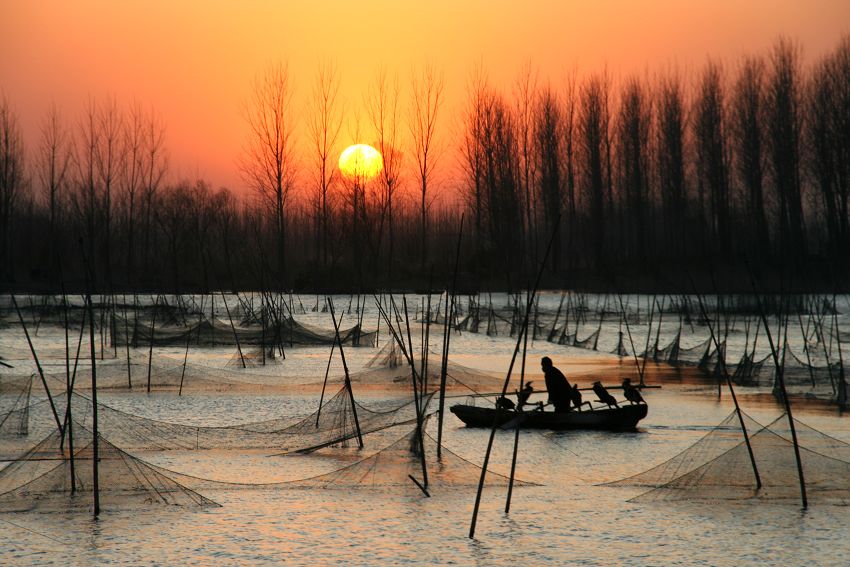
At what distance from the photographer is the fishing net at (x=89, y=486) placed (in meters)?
5.36

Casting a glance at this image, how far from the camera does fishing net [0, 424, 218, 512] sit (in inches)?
211

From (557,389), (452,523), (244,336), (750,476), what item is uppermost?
(244,336)

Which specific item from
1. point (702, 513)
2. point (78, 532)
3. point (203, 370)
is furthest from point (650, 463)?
point (203, 370)

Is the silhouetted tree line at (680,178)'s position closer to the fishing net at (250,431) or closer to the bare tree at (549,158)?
the bare tree at (549,158)

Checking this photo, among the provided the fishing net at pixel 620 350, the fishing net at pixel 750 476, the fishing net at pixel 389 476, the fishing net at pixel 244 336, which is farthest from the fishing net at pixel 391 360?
the fishing net at pixel 750 476

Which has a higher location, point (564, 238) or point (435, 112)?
point (435, 112)

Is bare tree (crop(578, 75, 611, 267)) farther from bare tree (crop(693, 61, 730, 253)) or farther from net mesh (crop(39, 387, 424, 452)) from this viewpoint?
net mesh (crop(39, 387, 424, 452))

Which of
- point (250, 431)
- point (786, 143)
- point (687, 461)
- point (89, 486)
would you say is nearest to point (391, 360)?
point (250, 431)

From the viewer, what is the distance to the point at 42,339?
1595 centimetres

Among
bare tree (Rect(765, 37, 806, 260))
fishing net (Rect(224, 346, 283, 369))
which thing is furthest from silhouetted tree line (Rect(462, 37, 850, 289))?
fishing net (Rect(224, 346, 283, 369))

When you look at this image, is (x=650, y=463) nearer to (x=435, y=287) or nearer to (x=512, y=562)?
(x=512, y=562)

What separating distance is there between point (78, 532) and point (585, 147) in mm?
31822

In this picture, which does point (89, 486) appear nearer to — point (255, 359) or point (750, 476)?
point (750, 476)

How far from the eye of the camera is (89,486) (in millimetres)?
5621
